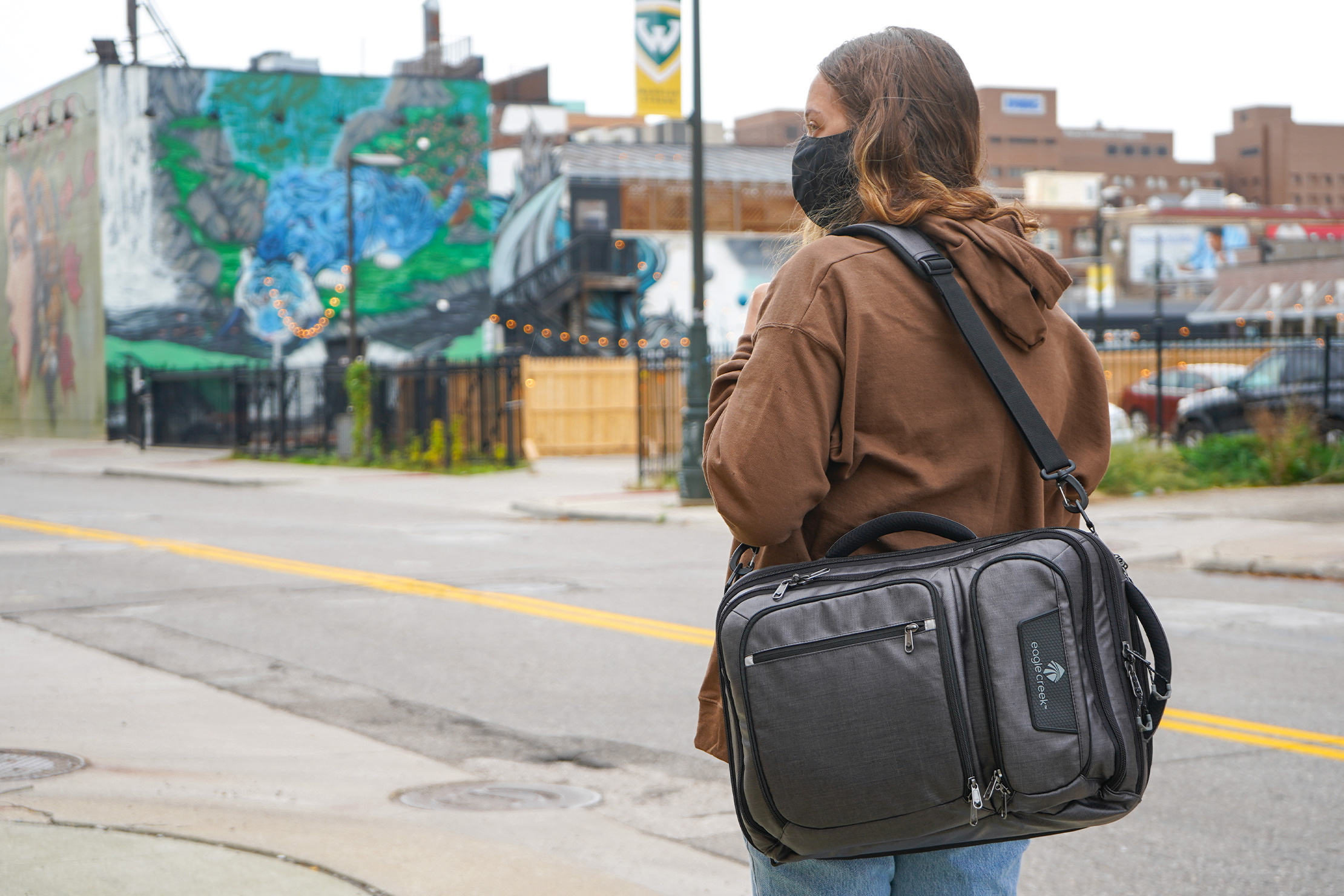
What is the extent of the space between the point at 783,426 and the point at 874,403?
0.15 m

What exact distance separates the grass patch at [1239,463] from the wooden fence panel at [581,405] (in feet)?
40.9

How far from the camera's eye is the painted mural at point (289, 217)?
39719mm

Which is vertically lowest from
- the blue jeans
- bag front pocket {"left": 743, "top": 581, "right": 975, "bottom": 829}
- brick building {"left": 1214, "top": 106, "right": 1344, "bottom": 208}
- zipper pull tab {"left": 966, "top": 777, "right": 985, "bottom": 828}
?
the blue jeans

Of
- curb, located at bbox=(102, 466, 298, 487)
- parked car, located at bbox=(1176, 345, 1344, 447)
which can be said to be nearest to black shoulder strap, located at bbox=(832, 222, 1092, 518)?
parked car, located at bbox=(1176, 345, 1344, 447)

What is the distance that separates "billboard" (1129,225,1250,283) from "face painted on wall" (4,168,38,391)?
208ft

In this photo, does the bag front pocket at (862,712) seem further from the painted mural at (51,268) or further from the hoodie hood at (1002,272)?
the painted mural at (51,268)

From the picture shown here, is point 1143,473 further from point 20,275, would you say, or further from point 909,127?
point 20,275

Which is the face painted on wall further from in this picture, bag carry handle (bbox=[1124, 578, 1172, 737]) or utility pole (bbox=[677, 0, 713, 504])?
bag carry handle (bbox=[1124, 578, 1172, 737])

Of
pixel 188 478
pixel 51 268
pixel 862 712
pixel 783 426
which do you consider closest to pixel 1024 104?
pixel 51 268

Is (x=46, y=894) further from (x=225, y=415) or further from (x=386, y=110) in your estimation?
(x=386, y=110)

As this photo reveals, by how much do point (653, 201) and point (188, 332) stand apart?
56.3 ft

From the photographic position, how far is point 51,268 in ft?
141

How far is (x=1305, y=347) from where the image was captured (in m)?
→ 21.3

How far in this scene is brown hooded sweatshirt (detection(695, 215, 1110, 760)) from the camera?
1.89 metres
